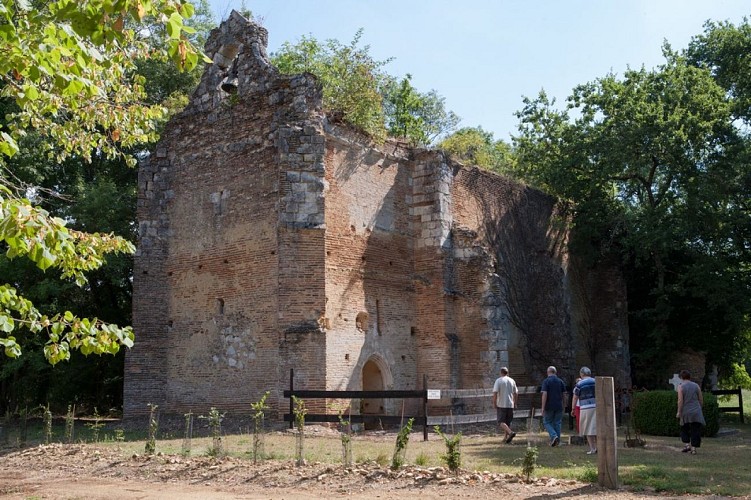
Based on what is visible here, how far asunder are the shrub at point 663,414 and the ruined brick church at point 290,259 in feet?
12.3

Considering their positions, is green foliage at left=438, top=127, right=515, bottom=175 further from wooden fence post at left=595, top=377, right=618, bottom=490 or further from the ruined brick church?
wooden fence post at left=595, top=377, right=618, bottom=490

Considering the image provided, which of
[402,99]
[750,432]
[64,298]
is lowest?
[750,432]

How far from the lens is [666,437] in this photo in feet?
54.2

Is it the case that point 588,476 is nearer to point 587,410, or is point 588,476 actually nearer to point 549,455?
point 549,455

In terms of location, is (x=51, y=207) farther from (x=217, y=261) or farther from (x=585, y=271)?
(x=585, y=271)

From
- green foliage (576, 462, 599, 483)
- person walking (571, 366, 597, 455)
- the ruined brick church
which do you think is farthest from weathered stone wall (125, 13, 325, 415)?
green foliage (576, 462, 599, 483)

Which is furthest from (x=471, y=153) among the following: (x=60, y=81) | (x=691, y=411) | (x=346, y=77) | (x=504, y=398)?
(x=60, y=81)

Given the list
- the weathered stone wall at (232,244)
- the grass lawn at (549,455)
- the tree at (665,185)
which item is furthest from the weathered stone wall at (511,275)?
the weathered stone wall at (232,244)

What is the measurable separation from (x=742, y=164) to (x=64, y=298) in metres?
20.5

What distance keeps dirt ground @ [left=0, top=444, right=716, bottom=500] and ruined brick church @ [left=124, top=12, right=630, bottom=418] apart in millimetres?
5497

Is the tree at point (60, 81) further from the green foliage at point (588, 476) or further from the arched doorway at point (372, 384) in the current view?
the arched doorway at point (372, 384)

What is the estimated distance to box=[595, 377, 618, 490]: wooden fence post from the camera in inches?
356

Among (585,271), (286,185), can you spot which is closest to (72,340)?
(286,185)

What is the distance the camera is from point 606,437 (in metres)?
9.05
